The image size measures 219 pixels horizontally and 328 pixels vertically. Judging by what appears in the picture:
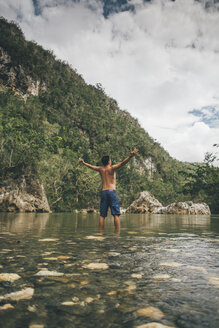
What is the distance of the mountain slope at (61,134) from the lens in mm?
30719

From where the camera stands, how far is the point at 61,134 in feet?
200

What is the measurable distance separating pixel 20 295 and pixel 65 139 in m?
58.8

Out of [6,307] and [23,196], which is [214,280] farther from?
[23,196]

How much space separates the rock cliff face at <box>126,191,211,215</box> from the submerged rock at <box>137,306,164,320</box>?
36.9 m

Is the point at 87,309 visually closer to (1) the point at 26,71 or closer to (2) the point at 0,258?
(2) the point at 0,258

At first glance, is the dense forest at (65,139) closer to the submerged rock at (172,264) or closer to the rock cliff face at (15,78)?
the rock cliff face at (15,78)

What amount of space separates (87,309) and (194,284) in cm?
91

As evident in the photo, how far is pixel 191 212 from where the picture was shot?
36594 mm

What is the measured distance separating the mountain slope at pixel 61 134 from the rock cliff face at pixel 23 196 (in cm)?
134

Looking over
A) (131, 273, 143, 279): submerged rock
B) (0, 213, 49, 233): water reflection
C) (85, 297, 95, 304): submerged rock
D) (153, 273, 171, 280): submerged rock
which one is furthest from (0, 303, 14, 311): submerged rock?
(0, 213, 49, 233): water reflection

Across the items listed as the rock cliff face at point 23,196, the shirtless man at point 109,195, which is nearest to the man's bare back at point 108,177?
the shirtless man at point 109,195

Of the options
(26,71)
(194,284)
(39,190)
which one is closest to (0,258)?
(194,284)

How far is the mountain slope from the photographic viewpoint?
101 feet

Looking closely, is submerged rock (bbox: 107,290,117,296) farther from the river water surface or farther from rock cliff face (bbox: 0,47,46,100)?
rock cliff face (bbox: 0,47,46,100)
